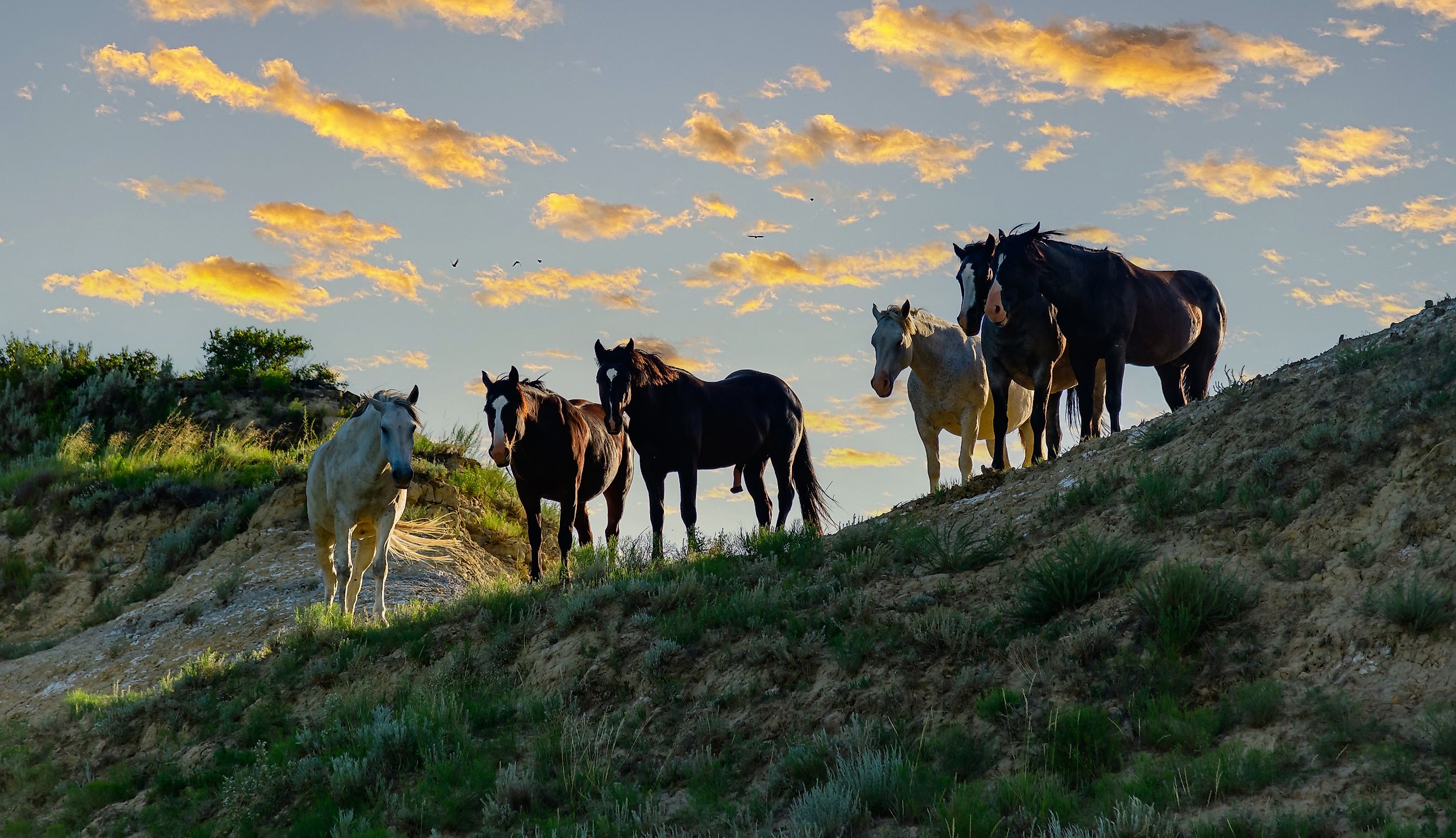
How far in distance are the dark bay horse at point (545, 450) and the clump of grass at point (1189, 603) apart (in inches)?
270

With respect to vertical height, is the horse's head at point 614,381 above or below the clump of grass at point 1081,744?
above

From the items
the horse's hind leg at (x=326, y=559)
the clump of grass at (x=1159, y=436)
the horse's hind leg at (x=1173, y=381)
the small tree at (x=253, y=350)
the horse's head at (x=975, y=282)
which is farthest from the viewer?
the small tree at (x=253, y=350)

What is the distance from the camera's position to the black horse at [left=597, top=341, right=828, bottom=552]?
46.6 ft

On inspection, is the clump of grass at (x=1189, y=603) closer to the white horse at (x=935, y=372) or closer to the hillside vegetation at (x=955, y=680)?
the hillside vegetation at (x=955, y=680)

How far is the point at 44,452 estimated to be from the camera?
26.9 meters

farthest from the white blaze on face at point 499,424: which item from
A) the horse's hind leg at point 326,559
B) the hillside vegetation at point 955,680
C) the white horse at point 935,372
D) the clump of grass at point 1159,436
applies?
the clump of grass at point 1159,436

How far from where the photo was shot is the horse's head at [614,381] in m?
13.8

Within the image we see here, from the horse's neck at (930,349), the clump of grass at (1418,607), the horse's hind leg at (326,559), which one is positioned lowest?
the clump of grass at (1418,607)

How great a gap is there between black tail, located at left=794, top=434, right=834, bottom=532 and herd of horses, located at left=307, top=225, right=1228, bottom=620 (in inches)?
13.7

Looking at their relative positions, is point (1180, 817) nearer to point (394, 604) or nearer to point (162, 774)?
point (162, 774)

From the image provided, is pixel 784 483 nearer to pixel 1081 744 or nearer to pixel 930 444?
pixel 930 444

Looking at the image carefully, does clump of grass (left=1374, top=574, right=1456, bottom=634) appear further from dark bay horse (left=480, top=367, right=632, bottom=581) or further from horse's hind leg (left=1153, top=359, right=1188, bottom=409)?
horse's hind leg (left=1153, top=359, right=1188, bottom=409)

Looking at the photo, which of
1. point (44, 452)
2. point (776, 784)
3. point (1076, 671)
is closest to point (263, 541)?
point (44, 452)

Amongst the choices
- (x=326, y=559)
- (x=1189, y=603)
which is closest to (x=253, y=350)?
(x=326, y=559)
